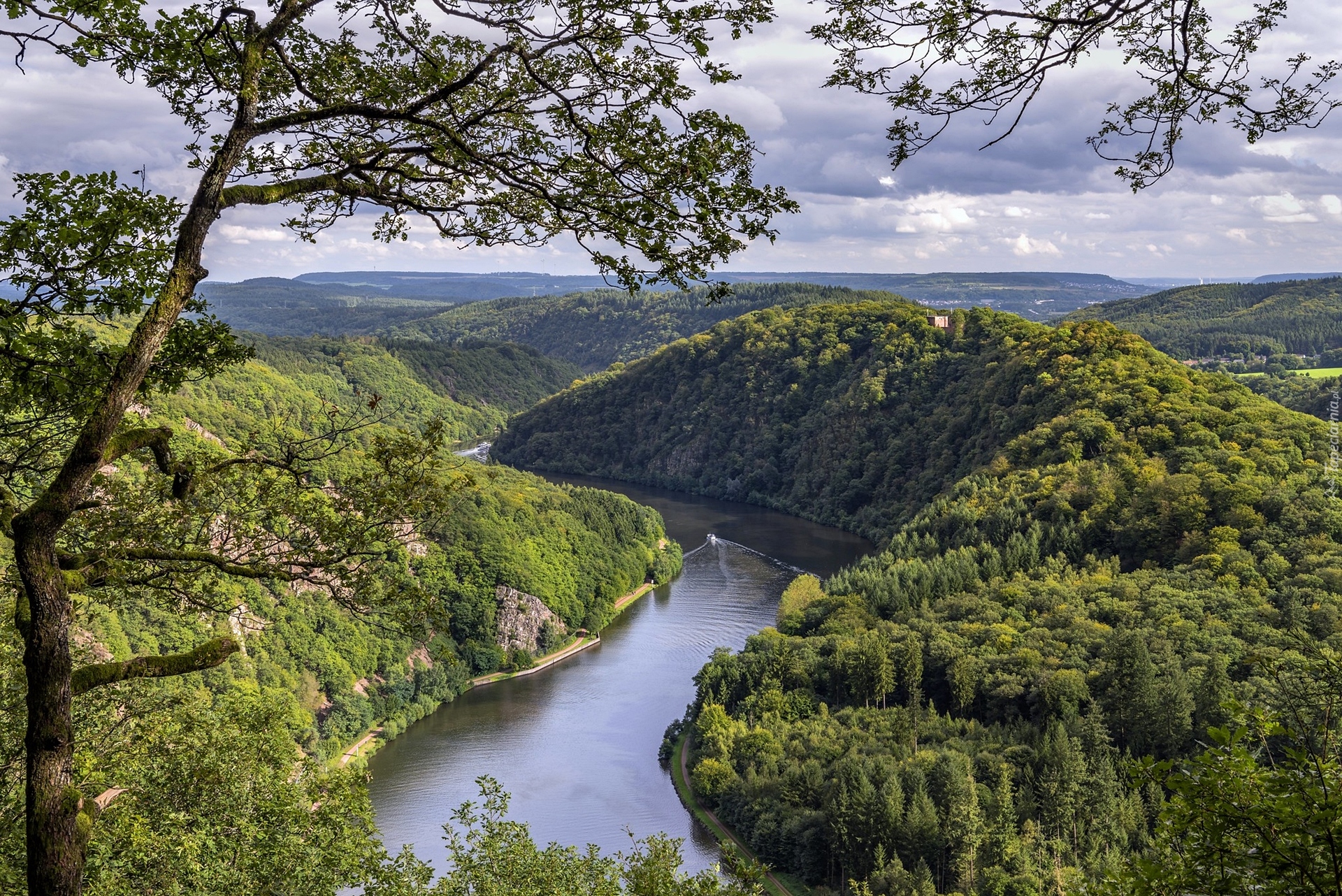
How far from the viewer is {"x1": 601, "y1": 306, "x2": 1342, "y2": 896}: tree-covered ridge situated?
31719 millimetres

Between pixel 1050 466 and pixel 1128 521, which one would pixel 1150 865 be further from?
pixel 1050 466

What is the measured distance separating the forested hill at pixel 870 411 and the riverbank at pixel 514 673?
2760 cm

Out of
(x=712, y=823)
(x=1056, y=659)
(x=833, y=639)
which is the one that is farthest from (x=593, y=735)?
(x=1056, y=659)

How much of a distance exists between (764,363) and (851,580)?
7312 centimetres

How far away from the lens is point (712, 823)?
38.8 meters

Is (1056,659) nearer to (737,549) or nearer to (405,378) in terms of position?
(737,549)

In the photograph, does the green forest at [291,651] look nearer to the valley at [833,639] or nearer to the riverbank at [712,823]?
the valley at [833,639]

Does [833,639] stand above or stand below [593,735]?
above

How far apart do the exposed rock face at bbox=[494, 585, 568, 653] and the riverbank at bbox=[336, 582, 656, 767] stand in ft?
3.61

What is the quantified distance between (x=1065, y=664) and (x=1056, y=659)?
0.61m

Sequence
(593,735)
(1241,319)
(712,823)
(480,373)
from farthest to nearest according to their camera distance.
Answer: (480,373) < (1241,319) < (593,735) < (712,823)

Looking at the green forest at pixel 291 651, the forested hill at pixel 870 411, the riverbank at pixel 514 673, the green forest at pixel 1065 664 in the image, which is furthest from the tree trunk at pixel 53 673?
the forested hill at pixel 870 411

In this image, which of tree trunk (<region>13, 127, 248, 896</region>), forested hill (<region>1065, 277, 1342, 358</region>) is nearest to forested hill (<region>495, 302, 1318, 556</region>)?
forested hill (<region>1065, 277, 1342, 358</region>)

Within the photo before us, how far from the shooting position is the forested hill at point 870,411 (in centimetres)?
7050
